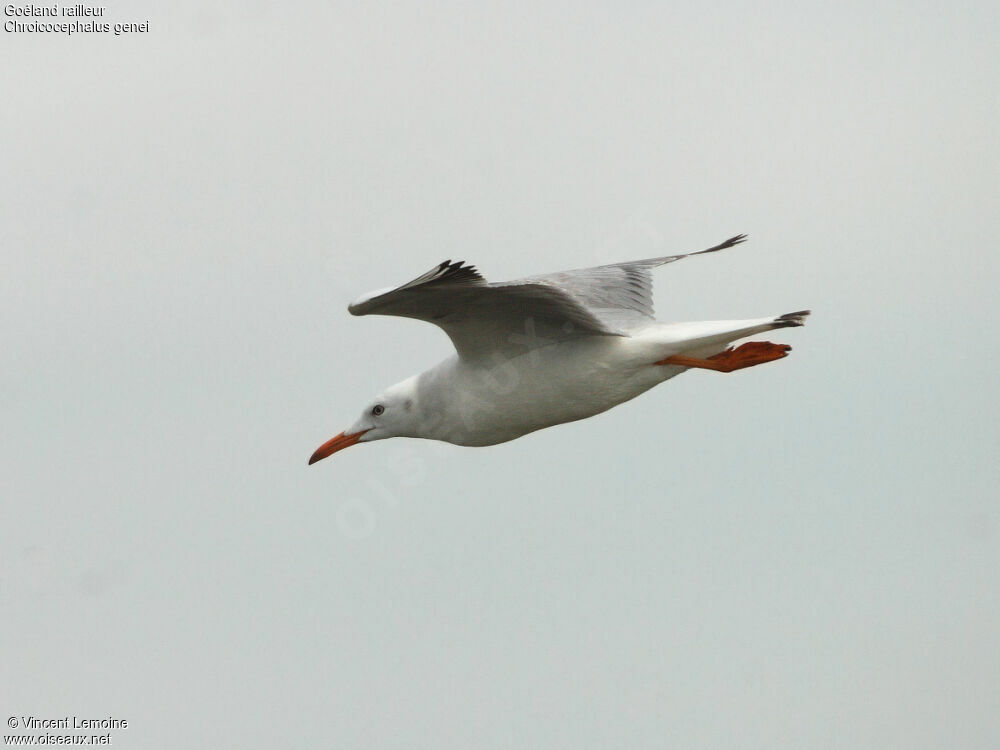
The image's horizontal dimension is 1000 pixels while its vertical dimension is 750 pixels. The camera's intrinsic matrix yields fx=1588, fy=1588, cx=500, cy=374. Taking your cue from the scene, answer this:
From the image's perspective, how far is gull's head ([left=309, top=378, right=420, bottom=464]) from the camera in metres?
12.8

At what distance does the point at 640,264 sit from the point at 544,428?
224 centimetres

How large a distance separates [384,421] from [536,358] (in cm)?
168

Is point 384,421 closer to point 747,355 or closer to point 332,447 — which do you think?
point 332,447

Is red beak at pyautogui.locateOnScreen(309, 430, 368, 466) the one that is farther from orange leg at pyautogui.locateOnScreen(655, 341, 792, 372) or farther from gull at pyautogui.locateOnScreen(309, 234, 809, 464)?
orange leg at pyautogui.locateOnScreen(655, 341, 792, 372)

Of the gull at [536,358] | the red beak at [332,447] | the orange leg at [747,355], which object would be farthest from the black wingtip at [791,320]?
the red beak at [332,447]

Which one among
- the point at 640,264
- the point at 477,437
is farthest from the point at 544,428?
the point at 640,264

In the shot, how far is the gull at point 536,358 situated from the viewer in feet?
37.3

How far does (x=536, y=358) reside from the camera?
11.9m

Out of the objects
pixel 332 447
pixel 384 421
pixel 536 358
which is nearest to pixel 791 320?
pixel 536 358

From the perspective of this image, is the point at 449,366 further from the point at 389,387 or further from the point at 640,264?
the point at 640,264

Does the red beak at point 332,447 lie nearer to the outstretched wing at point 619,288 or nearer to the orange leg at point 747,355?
the outstretched wing at point 619,288

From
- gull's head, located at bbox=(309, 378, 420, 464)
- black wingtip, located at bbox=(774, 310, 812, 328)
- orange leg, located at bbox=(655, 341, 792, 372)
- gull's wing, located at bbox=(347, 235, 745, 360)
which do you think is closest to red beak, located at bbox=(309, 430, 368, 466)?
gull's head, located at bbox=(309, 378, 420, 464)

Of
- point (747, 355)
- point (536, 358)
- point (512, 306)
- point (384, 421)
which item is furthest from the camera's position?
point (384, 421)

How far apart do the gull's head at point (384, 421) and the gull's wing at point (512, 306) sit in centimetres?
86
